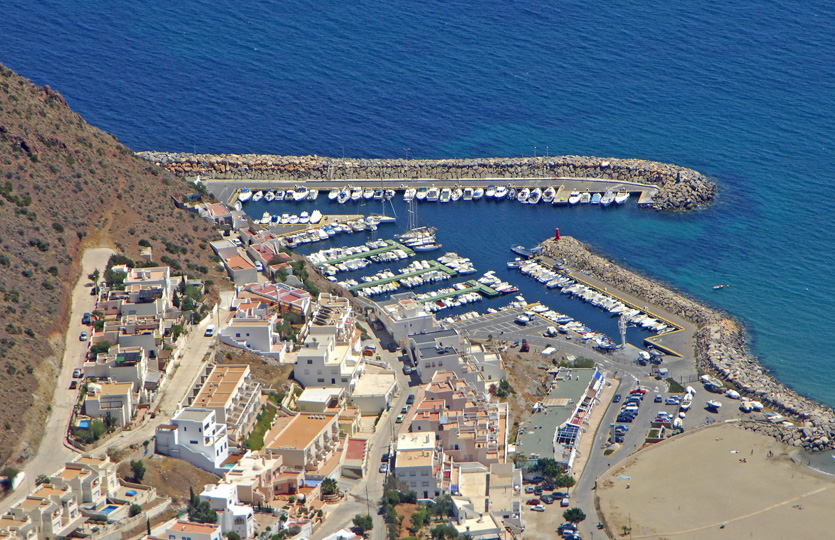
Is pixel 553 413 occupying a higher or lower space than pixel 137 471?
higher

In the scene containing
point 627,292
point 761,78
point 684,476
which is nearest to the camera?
point 684,476

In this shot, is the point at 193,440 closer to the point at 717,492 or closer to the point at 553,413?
the point at 553,413

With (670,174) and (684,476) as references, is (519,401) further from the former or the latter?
(670,174)

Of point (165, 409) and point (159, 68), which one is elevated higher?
point (159, 68)

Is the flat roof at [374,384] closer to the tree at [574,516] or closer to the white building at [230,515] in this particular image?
the tree at [574,516]

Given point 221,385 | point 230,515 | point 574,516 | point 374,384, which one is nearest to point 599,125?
point 374,384

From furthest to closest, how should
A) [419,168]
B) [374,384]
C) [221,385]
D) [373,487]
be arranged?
[419,168] → [374,384] → [221,385] → [373,487]

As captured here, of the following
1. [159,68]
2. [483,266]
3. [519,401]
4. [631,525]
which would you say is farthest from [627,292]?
[159,68]
